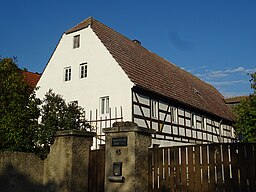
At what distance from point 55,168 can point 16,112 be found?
2.41 meters

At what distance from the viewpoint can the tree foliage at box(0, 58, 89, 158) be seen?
9062 mm

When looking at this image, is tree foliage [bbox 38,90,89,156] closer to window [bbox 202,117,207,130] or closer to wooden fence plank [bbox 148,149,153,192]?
wooden fence plank [bbox 148,149,153,192]

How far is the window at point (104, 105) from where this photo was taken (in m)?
17.4

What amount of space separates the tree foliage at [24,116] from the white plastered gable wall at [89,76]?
5.20 meters

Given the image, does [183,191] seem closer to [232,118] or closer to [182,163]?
[182,163]

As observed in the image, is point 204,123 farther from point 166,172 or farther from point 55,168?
point 166,172

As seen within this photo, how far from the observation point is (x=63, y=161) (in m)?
7.93

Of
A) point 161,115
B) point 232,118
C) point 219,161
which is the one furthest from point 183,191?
point 232,118

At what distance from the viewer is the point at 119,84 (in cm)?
1697

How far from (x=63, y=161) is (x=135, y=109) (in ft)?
29.3

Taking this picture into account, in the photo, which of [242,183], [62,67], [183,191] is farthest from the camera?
[62,67]

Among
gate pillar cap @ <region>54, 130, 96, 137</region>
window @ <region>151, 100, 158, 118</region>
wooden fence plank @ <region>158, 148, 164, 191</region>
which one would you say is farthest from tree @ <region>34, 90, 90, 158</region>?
window @ <region>151, 100, 158, 118</region>

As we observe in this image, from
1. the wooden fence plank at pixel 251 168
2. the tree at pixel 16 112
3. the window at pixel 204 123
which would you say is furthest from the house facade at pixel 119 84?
the wooden fence plank at pixel 251 168

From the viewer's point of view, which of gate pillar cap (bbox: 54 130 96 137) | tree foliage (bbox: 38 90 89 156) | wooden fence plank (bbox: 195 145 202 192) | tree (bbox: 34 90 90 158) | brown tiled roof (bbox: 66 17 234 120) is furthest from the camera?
brown tiled roof (bbox: 66 17 234 120)
